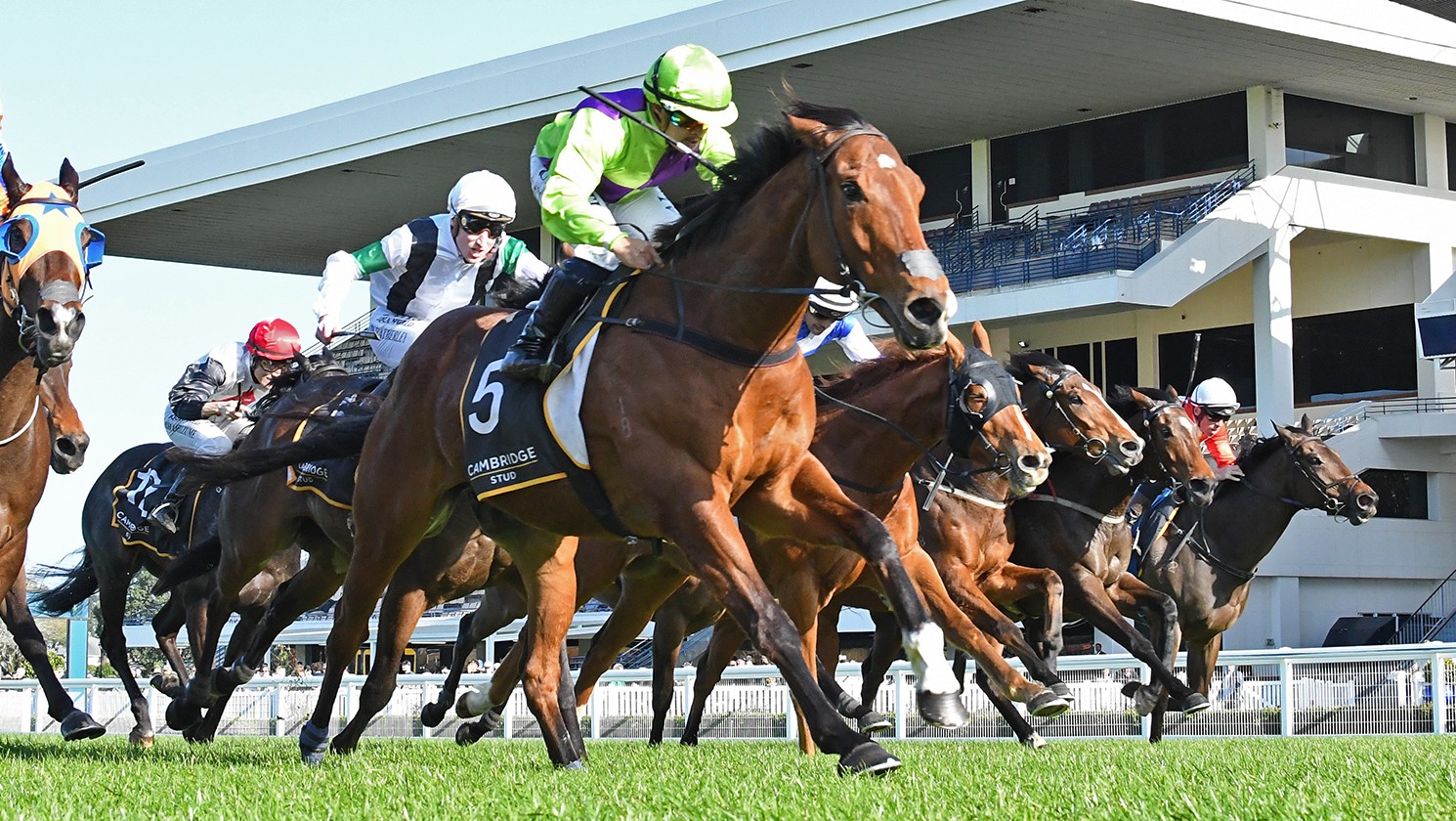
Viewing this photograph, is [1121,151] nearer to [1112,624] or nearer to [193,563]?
[1112,624]

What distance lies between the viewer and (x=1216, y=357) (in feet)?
98.6

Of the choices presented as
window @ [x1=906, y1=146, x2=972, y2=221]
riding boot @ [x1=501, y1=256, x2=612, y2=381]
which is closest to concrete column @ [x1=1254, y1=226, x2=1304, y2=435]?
window @ [x1=906, y1=146, x2=972, y2=221]

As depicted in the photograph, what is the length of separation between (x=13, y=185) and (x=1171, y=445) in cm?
685

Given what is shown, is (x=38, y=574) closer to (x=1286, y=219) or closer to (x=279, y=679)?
(x=279, y=679)

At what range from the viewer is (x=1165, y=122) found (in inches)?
1160

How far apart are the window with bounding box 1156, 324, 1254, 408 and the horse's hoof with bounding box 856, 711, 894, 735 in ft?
80.3

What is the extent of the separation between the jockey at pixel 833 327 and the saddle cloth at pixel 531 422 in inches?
34.4

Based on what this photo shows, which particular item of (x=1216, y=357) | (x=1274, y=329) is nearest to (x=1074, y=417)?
(x=1274, y=329)

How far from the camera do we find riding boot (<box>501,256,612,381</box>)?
6027mm

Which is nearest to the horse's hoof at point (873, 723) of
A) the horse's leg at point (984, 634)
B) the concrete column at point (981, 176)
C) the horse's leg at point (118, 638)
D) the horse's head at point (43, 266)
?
the horse's leg at point (984, 634)

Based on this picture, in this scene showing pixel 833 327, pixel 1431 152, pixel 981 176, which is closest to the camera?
pixel 833 327

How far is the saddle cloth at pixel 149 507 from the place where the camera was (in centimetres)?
1068

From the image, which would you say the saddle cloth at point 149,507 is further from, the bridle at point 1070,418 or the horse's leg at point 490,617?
the bridle at point 1070,418

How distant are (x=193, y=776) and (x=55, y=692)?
2059 mm
